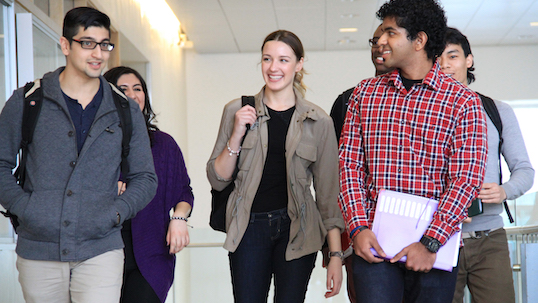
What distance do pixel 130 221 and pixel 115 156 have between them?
0.46 meters

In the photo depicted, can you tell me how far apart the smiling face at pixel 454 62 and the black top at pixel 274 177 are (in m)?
0.87

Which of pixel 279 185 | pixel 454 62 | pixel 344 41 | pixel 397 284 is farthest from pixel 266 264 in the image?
pixel 344 41

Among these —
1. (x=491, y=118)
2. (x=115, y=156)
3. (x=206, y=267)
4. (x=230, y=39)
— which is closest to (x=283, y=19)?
(x=230, y=39)

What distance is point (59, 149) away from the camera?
1.88 meters

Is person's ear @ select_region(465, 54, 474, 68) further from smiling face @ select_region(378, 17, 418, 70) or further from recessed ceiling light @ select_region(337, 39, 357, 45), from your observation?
recessed ceiling light @ select_region(337, 39, 357, 45)

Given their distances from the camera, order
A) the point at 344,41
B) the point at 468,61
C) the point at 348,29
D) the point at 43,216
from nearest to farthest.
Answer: the point at 43,216 < the point at 468,61 < the point at 348,29 < the point at 344,41

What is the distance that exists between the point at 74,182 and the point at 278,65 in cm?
97

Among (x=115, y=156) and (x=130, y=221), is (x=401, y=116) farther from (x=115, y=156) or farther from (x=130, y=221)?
(x=130, y=221)

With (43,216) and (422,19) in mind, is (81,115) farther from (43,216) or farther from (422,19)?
(422,19)

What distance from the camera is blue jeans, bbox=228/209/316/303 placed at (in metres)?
2.29

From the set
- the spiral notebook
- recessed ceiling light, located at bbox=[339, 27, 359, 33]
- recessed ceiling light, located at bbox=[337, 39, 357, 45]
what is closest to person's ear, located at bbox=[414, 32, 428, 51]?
the spiral notebook

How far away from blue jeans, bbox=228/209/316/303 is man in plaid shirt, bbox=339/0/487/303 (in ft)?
1.27

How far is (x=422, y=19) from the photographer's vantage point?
6.42 ft

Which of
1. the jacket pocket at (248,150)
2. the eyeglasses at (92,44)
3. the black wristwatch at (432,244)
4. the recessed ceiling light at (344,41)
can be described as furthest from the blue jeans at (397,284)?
the recessed ceiling light at (344,41)
